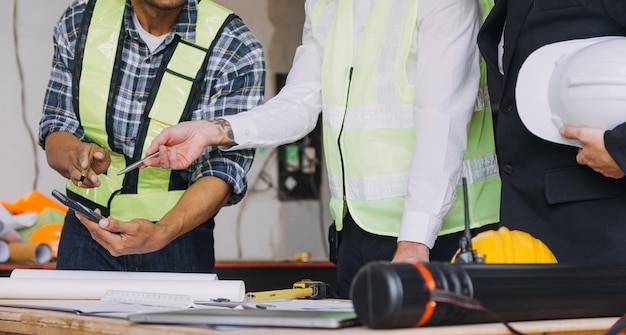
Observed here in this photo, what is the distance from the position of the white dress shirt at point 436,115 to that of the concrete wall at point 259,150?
305cm

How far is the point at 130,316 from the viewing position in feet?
3.92

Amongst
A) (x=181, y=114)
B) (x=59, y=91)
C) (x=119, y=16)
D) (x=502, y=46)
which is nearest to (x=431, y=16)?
(x=502, y=46)

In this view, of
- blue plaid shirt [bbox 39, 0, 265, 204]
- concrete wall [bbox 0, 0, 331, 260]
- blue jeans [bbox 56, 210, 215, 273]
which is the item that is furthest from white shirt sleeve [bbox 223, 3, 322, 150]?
concrete wall [bbox 0, 0, 331, 260]

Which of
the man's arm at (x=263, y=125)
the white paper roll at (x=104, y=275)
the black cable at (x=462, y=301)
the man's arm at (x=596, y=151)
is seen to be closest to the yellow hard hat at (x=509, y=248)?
the man's arm at (x=596, y=151)

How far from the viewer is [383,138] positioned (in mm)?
1913

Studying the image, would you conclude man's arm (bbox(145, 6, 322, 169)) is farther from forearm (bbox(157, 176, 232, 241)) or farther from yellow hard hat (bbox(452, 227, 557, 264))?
yellow hard hat (bbox(452, 227, 557, 264))

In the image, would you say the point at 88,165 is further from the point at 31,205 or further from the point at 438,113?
the point at 31,205

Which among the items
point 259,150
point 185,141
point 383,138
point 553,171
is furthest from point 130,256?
point 259,150

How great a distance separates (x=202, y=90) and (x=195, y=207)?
12.6 inches

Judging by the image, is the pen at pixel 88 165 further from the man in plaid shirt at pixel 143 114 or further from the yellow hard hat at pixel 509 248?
the yellow hard hat at pixel 509 248

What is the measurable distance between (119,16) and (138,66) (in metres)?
0.14

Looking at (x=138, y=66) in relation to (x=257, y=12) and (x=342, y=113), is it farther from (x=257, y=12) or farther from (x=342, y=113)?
(x=257, y=12)

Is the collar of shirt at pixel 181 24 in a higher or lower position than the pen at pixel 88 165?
higher

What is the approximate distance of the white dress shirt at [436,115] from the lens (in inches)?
69.9
